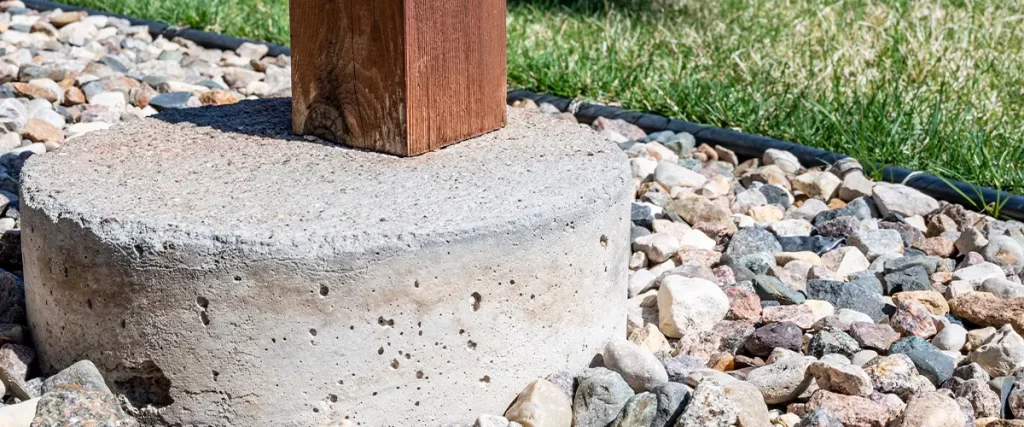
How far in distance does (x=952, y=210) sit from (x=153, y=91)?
2796 millimetres

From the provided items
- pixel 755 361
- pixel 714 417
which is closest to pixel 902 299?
pixel 755 361

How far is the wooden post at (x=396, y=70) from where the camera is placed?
224 centimetres

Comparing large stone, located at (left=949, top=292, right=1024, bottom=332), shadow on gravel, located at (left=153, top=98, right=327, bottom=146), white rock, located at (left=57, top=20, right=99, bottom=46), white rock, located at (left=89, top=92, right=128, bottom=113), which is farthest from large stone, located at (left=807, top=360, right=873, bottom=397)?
white rock, located at (left=57, top=20, right=99, bottom=46)

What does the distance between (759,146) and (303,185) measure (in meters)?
2.04

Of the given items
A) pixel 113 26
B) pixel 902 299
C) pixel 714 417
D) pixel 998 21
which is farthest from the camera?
pixel 113 26

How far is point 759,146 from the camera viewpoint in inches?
149

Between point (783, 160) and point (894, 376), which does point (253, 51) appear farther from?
point (894, 376)

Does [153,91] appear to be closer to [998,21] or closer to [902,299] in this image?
[902,299]

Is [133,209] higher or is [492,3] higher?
[492,3]

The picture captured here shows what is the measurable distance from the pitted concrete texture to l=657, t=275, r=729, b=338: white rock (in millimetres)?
296

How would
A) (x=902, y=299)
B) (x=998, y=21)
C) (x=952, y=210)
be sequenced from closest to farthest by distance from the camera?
(x=902, y=299), (x=952, y=210), (x=998, y=21)

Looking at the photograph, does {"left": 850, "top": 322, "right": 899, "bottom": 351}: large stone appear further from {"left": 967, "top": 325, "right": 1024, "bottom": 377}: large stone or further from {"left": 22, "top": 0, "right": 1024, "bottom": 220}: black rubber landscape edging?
{"left": 22, "top": 0, "right": 1024, "bottom": 220}: black rubber landscape edging

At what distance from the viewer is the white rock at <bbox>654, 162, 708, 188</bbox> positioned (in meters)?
3.49

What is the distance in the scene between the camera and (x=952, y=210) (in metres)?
3.23
